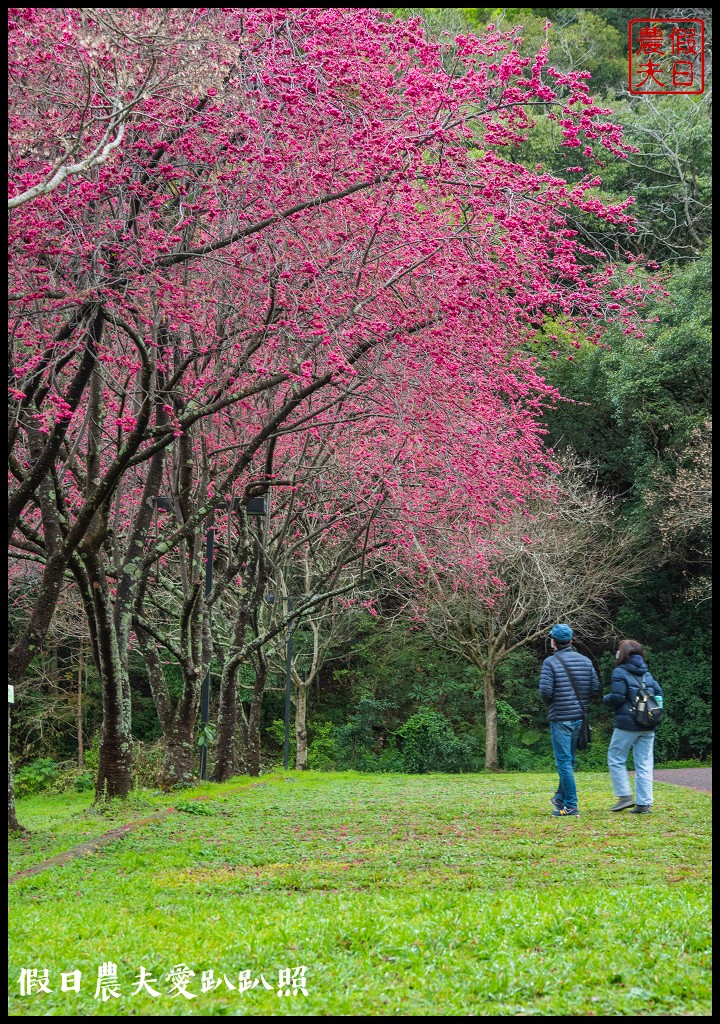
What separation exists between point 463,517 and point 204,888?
38.4 ft

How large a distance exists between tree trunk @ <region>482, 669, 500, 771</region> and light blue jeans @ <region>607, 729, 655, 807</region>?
17.9 metres

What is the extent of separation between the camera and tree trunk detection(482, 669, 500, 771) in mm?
27391

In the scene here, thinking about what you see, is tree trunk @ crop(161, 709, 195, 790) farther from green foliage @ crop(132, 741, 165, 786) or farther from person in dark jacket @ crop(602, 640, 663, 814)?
person in dark jacket @ crop(602, 640, 663, 814)

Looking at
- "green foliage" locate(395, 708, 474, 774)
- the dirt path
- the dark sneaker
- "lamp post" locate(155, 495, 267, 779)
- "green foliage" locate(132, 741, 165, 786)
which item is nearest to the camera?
the dirt path

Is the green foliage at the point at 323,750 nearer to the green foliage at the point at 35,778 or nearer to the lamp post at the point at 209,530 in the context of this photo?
the green foliage at the point at 35,778

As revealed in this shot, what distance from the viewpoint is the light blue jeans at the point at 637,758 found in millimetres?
9281

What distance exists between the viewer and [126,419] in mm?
9961

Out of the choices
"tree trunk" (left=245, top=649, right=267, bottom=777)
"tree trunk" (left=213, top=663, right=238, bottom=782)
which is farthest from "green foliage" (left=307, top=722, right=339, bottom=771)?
"tree trunk" (left=213, top=663, right=238, bottom=782)

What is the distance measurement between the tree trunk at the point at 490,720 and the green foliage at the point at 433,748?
94 centimetres

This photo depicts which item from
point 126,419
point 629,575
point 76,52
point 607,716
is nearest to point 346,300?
point 126,419

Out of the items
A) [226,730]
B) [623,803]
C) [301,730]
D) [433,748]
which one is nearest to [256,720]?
[226,730]

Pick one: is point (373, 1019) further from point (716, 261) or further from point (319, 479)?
point (319, 479)

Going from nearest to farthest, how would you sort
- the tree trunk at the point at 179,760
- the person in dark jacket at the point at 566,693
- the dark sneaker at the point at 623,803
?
the person in dark jacket at the point at 566,693, the dark sneaker at the point at 623,803, the tree trunk at the point at 179,760

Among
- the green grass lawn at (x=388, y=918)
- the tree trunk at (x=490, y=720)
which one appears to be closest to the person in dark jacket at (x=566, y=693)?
the green grass lawn at (x=388, y=918)
